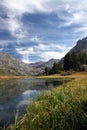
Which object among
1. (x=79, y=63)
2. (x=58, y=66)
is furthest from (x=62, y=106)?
(x=58, y=66)

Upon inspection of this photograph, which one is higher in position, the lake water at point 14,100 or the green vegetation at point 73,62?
the green vegetation at point 73,62

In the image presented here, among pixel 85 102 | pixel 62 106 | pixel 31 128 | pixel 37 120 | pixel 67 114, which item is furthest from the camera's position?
pixel 85 102

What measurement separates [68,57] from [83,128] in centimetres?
14762

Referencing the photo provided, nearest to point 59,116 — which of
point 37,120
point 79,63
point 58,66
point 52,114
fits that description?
point 52,114

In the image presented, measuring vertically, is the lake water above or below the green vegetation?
below

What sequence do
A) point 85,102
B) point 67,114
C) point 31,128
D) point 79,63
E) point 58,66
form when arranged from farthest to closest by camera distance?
point 58,66 < point 79,63 < point 85,102 < point 67,114 < point 31,128

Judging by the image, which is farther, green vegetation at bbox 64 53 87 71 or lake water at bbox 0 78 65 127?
green vegetation at bbox 64 53 87 71

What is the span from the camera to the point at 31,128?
1263 centimetres

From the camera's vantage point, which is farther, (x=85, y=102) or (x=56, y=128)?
(x=85, y=102)

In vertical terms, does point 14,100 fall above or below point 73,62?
below

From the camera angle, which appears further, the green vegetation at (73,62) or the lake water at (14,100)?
the green vegetation at (73,62)

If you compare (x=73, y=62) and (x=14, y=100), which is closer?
(x=14, y=100)

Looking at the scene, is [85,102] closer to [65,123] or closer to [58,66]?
[65,123]

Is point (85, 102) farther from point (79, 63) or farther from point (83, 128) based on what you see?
point (79, 63)
